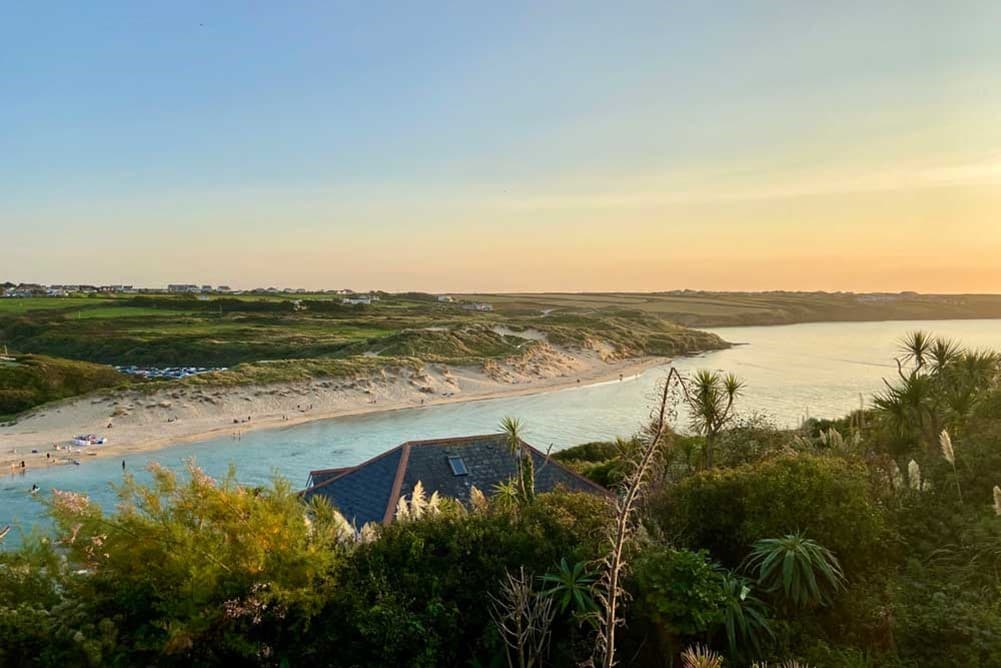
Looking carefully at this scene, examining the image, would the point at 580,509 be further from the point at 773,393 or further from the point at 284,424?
the point at 773,393

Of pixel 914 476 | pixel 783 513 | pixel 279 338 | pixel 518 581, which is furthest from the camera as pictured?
pixel 279 338

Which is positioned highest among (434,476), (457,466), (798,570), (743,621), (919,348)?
(919,348)

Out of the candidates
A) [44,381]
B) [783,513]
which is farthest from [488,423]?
[783,513]

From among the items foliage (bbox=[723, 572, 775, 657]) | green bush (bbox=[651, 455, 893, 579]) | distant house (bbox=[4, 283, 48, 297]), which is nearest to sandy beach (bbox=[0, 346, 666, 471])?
green bush (bbox=[651, 455, 893, 579])

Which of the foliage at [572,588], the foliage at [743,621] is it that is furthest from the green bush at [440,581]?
the foliage at [743,621]

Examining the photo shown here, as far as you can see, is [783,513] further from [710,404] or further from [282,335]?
[282,335]

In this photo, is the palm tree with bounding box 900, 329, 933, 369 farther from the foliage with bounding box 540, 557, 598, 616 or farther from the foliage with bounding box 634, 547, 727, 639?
the foliage with bounding box 540, 557, 598, 616
